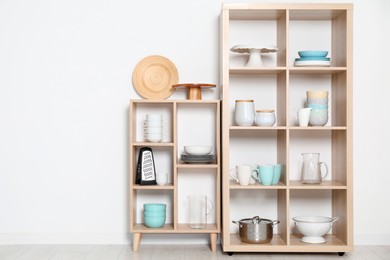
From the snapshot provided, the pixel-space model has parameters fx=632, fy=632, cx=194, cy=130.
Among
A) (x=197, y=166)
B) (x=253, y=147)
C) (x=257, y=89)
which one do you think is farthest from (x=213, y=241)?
(x=257, y=89)

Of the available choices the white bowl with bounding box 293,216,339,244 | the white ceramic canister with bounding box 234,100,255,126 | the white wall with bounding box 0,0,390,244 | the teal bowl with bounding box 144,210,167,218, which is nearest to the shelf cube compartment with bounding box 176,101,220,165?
the white wall with bounding box 0,0,390,244

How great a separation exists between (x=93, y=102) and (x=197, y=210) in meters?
1.08

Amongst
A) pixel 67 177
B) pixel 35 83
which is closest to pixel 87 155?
pixel 67 177

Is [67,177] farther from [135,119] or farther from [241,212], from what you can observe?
[241,212]

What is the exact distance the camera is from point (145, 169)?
4324mm

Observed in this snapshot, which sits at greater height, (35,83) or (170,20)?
(170,20)

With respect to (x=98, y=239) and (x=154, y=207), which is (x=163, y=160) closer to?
(x=154, y=207)

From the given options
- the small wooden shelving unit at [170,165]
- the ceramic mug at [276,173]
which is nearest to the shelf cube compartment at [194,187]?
the small wooden shelving unit at [170,165]

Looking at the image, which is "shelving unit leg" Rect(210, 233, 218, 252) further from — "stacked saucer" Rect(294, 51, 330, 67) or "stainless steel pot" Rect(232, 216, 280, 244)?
"stacked saucer" Rect(294, 51, 330, 67)

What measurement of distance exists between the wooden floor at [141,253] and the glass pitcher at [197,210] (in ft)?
0.62

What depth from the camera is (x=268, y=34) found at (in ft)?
14.9

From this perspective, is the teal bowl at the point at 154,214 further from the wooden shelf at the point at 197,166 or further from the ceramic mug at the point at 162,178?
the wooden shelf at the point at 197,166

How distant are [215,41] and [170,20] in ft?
1.17

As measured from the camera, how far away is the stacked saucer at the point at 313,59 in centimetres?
422
